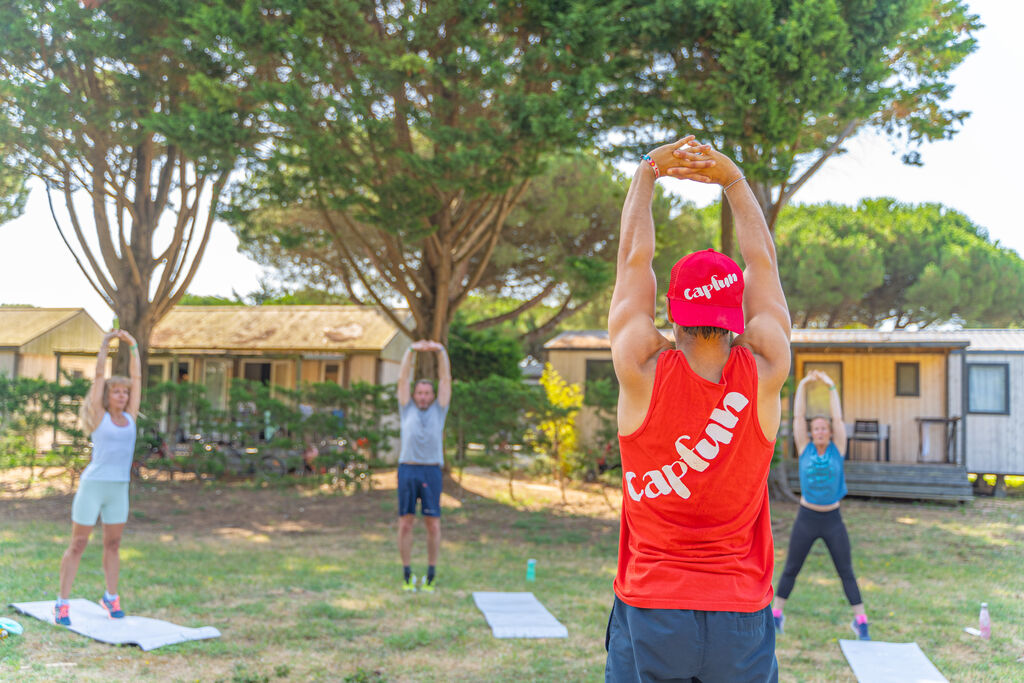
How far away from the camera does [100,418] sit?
552 centimetres

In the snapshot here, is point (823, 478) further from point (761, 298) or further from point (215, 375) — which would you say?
point (215, 375)

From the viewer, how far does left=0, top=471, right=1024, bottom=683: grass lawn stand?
4.96 meters

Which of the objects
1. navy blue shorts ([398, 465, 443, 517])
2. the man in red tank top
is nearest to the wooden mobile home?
navy blue shorts ([398, 465, 443, 517])

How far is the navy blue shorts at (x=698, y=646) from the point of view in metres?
1.93

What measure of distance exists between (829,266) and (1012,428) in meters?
8.31

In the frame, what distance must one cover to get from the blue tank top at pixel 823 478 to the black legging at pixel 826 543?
11 centimetres

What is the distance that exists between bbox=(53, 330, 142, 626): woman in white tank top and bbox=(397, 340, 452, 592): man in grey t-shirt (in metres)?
2.19

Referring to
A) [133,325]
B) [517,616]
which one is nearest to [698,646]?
[517,616]

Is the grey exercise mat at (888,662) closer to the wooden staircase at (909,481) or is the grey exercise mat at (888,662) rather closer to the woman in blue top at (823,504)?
the woman in blue top at (823,504)

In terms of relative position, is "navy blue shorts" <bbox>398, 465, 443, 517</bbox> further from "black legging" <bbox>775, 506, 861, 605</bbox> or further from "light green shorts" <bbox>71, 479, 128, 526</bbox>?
"black legging" <bbox>775, 506, 861, 605</bbox>

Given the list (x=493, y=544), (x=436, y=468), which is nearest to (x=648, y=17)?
(x=436, y=468)

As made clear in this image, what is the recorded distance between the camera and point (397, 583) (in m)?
7.37

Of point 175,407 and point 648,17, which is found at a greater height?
point 648,17

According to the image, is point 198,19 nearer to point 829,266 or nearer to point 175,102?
point 175,102
